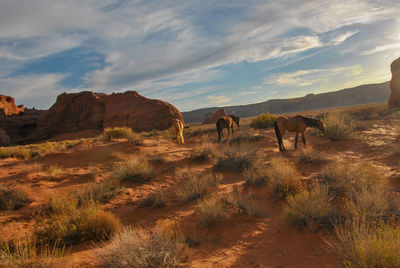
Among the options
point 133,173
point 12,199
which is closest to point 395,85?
point 133,173

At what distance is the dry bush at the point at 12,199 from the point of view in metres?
5.21

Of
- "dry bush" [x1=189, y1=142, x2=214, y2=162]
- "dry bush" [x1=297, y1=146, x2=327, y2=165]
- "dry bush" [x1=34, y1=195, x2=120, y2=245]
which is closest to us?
"dry bush" [x1=34, y1=195, x2=120, y2=245]

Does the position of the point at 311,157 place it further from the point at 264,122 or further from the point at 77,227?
the point at 264,122

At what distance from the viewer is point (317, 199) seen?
3.83 m

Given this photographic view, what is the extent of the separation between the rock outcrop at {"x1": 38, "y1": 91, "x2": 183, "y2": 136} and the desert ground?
21.4 meters

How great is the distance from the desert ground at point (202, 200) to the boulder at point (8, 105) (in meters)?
37.1

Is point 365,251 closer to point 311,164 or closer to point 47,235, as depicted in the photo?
point 47,235

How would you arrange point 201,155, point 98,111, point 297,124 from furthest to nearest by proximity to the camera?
point 98,111 → point 297,124 → point 201,155

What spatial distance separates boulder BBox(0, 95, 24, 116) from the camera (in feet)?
127

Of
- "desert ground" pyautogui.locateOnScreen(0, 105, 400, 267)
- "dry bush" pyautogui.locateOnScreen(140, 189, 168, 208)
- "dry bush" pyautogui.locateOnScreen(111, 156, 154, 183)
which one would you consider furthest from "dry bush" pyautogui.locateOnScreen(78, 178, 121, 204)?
"dry bush" pyautogui.locateOnScreen(140, 189, 168, 208)

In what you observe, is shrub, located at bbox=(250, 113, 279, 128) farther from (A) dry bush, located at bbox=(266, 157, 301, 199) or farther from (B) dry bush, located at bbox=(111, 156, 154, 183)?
(A) dry bush, located at bbox=(266, 157, 301, 199)

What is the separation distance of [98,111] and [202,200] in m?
37.1

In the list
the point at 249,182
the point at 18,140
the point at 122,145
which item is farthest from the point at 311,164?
the point at 18,140

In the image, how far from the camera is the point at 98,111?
3747 centimetres
